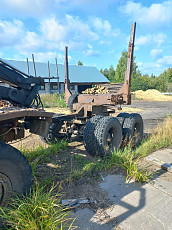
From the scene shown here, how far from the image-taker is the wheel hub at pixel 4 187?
196cm

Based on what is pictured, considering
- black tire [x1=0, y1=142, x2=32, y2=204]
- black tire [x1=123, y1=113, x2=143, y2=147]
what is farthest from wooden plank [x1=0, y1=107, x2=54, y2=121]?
black tire [x1=123, y1=113, x2=143, y2=147]

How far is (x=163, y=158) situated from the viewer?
4.19 metres

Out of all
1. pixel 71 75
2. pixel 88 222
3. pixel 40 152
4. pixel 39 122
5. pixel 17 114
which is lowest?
pixel 88 222

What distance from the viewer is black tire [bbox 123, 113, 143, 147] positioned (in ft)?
16.1

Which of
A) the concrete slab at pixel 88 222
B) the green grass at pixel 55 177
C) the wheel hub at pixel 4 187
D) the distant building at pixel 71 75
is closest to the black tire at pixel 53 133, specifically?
the green grass at pixel 55 177

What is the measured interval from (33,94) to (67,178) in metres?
1.95

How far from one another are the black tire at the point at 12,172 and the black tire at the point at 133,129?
10.8ft

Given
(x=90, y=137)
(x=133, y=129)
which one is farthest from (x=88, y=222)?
(x=133, y=129)

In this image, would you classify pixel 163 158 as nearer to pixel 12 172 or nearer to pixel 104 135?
pixel 104 135

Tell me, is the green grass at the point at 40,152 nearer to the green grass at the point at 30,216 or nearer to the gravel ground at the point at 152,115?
the green grass at the point at 30,216

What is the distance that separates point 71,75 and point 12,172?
27.7 m

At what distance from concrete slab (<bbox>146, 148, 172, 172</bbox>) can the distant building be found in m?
18.5

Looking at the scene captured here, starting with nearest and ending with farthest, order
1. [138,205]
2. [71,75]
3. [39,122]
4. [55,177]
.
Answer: [138,205], [39,122], [55,177], [71,75]

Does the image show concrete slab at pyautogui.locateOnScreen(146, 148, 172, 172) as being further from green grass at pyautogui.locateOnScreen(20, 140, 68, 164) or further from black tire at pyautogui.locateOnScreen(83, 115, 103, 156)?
green grass at pyautogui.locateOnScreen(20, 140, 68, 164)
